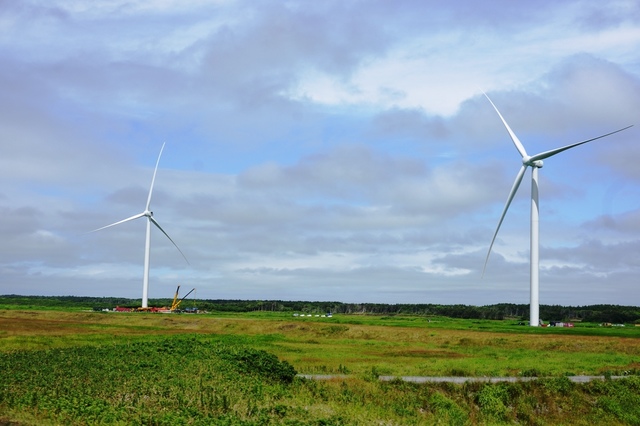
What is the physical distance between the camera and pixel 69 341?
188 ft

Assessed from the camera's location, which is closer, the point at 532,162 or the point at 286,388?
the point at 286,388

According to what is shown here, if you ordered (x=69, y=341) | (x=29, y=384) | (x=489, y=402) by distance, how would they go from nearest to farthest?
1. (x=29, y=384)
2. (x=489, y=402)
3. (x=69, y=341)

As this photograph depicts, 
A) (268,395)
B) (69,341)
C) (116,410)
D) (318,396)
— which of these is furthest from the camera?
(69,341)

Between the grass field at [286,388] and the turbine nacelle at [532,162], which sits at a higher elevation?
the turbine nacelle at [532,162]

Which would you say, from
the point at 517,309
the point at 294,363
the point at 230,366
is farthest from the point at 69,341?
the point at 517,309

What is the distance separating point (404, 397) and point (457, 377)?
8154mm

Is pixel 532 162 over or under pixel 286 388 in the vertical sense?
over

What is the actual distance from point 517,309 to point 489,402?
16173 centimetres

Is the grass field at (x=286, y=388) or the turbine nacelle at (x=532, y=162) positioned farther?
the turbine nacelle at (x=532, y=162)

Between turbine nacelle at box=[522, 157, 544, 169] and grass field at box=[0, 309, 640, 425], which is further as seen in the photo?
turbine nacelle at box=[522, 157, 544, 169]

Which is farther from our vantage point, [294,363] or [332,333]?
[332,333]

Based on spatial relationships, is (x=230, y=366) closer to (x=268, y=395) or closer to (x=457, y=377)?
(x=268, y=395)

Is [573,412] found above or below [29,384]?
below

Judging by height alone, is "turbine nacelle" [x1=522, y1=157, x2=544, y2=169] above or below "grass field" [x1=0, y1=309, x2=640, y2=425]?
above
